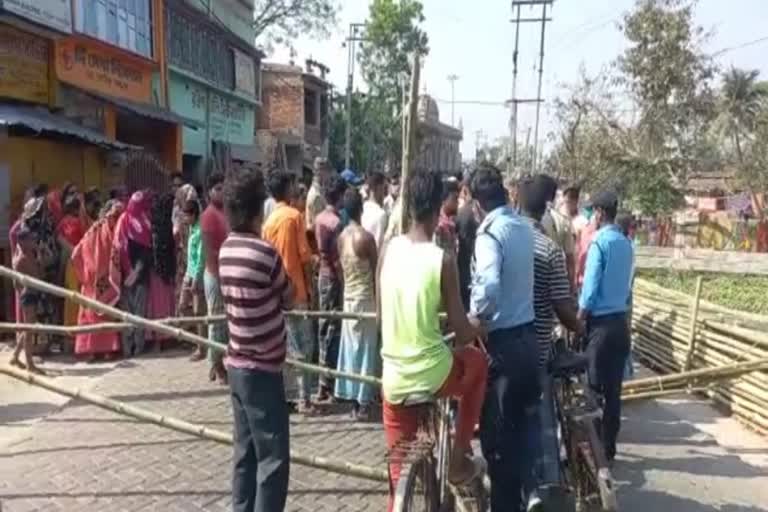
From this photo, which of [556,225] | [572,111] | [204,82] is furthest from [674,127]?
[556,225]

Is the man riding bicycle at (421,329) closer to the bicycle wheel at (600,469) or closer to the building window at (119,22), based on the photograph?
the bicycle wheel at (600,469)

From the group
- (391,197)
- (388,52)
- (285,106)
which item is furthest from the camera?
(388,52)

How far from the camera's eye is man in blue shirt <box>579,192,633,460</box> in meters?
6.04

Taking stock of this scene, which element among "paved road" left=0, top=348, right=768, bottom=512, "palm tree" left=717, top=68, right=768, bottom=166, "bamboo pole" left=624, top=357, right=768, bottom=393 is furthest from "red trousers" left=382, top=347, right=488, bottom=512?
"palm tree" left=717, top=68, right=768, bottom=166

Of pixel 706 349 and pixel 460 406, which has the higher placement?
pixel 460 406

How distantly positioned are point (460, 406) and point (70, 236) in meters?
7.18

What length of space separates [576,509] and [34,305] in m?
6.52

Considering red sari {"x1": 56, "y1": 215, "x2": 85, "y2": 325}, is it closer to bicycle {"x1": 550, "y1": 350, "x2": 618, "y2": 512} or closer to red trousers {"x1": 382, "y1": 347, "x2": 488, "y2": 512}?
bicycle {"x1": 550, "y1": 350, "x2": 618, "y2": 512}

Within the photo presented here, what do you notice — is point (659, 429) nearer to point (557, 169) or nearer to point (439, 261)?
point (439, 261)

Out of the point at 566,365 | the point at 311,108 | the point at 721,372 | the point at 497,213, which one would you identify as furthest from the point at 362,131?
the point at 497,213

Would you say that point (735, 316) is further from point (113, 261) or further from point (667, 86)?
point (667, 86)

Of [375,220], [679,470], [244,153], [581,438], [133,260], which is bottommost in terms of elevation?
[679,470]

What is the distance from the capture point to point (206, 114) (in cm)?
2389

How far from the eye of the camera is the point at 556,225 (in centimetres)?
768
